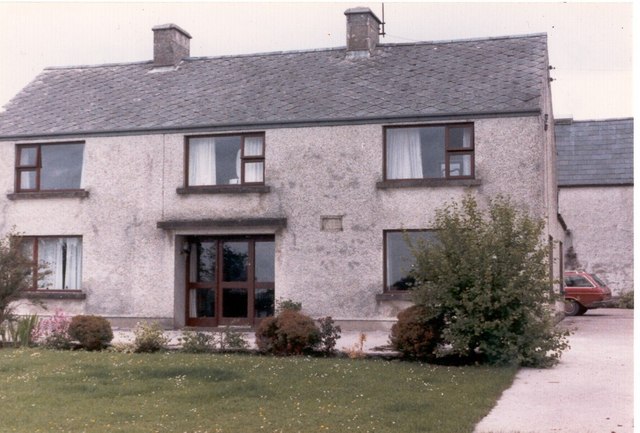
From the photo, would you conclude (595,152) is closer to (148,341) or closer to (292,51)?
(292,51)

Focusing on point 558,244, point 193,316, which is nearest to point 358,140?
point 193,316

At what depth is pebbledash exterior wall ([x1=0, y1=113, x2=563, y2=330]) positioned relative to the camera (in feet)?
68.9

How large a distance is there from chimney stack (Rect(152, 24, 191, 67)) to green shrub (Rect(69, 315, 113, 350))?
1085cm

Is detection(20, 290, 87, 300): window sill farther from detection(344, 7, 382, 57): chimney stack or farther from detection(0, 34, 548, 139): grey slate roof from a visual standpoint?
detection(344, 7, 382, 57): chimney stack

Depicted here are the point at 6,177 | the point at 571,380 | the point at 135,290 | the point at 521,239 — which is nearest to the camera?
the point at 571,380

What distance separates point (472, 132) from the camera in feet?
69.5

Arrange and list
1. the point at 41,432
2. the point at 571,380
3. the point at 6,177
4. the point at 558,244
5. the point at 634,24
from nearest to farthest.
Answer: the point at 634,24, the point at 41,432, the point at 571,380, the point at 6,177, the point at 558,244

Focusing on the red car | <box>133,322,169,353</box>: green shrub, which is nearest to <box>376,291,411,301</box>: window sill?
<box>133,322,169,353</box>: green shrub

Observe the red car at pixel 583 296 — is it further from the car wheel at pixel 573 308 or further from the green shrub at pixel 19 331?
the green shrub at pixel 19 331

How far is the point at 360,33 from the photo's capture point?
24.7m

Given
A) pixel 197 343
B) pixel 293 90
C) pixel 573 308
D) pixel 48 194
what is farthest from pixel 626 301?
pixel 197 343

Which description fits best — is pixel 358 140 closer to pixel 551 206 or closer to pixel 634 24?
pixel 551 206

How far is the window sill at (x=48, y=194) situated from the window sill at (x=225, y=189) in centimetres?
285

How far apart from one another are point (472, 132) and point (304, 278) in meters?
5.55
